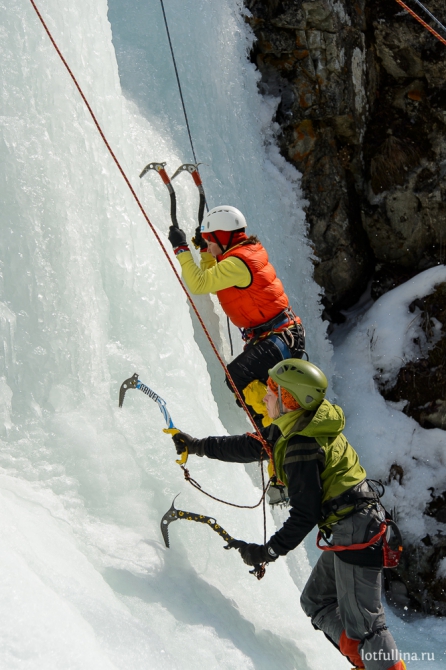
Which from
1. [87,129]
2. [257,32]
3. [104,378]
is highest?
[257,32]

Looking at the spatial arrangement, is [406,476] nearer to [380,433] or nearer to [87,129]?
[380,433]

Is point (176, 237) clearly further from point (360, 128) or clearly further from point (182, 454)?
point (360, 128)

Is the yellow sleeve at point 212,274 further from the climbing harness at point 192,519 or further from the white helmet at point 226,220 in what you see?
the climbing harness at point 192,519

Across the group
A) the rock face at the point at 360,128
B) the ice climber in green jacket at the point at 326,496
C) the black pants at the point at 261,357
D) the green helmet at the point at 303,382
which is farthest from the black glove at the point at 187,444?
the rock face at the point at 360,128

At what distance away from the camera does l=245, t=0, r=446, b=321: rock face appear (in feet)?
24.1

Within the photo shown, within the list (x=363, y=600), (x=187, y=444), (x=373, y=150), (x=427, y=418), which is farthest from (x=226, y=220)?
(x=373, y=150)

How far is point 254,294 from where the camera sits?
4.50 m

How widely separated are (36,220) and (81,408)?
1027mm

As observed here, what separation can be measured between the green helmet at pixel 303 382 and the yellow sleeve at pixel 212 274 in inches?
50.8

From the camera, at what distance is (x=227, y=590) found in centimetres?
352

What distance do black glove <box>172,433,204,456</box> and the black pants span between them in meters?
1.25

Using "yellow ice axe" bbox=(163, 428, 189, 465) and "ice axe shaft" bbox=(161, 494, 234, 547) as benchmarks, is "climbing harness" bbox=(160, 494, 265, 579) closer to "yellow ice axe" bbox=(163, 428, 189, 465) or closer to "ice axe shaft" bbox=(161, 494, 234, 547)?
"ice axe shaft" bbox=(161, 494, 234, 547)

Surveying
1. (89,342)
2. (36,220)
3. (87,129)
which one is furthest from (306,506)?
(87,129)

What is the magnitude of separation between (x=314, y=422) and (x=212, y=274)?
60.5 inches
